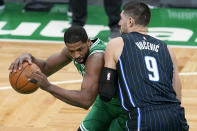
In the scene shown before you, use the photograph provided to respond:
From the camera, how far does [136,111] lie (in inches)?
184

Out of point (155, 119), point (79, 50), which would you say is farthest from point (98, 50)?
point (155, 119)

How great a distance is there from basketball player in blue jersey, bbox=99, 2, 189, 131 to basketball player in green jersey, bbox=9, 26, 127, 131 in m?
0.13

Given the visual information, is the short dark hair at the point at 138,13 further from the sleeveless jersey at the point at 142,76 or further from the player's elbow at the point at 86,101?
the player's elbow at the point at 86,101

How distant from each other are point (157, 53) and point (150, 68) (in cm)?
18

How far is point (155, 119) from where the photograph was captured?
467cm

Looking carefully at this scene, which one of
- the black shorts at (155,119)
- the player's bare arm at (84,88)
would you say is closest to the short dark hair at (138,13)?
the player's bare arm at (84,88)

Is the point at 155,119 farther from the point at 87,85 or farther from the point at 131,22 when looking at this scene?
the point at 131,22

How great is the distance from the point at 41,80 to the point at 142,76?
815mm

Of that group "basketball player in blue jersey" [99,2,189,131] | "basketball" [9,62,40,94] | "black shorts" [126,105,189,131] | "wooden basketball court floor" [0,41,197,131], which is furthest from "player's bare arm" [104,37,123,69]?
"wooden basketball court floor" [0,41,197,131]

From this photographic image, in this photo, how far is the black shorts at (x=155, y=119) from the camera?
4.67 m

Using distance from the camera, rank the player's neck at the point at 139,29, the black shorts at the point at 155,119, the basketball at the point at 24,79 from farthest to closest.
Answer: the basketball at the point at 24,79, the player's neck at the point at 139,29, the black shorts at the point at 155,119

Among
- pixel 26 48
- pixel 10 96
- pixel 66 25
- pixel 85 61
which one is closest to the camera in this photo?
pixel 85 61

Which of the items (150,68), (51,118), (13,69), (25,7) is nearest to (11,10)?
(25,7)

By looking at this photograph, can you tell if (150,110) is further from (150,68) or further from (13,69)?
(13,69)
